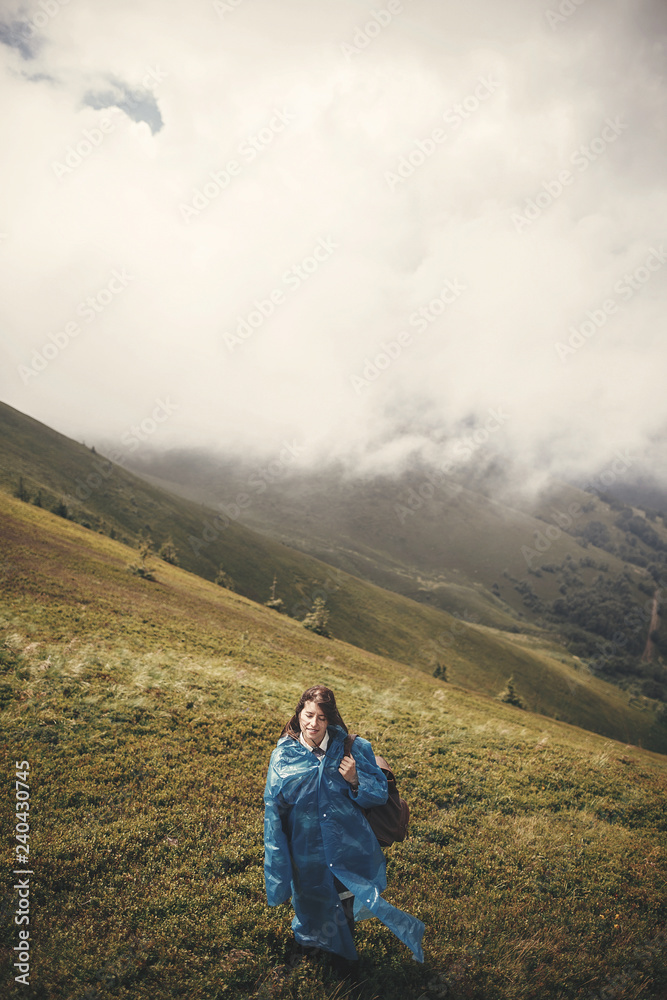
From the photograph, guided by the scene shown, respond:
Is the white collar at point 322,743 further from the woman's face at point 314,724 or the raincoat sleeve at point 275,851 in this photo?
the raincoat sleeve at point 275,851

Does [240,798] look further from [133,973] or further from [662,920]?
[662,920]

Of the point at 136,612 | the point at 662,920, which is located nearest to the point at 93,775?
the point at 662,920

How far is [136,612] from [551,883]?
88.9 feet

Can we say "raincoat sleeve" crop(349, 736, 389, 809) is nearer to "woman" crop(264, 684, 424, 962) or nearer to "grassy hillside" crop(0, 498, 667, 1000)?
"woman" crop(264, 684, 424, 962)

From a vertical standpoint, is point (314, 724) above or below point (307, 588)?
above

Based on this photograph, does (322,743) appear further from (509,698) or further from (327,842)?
(509,698)

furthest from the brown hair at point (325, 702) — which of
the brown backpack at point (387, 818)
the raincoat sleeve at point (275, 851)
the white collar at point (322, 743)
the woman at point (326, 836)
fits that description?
the raincoat sleeve at point (275, 851)

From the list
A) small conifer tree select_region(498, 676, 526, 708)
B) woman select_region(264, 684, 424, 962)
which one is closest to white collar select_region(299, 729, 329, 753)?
woman select_region(264, 684, 424, 962)

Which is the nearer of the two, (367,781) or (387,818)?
(367,781)

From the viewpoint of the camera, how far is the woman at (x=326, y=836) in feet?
18.9

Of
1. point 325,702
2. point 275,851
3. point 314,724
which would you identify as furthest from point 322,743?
point 275,851

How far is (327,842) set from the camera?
19.0ft

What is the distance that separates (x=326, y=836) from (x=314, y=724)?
4.90ft

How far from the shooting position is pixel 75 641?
19359 mm
